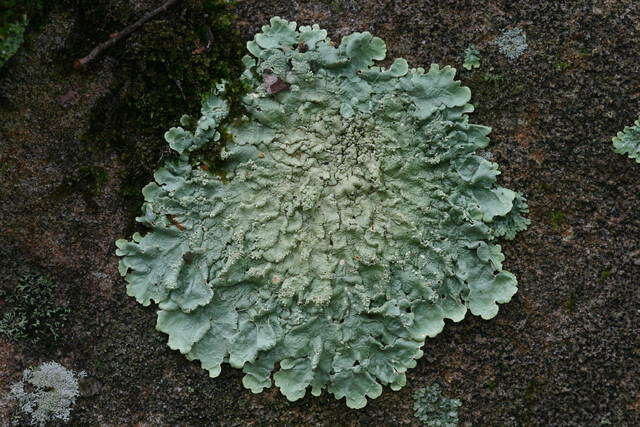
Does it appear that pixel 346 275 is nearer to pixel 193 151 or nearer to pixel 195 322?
pixel 195 322

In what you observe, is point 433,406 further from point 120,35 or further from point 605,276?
point 120,35

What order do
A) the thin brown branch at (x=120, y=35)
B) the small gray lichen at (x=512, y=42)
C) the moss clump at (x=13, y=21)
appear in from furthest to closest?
the small gray lichen at (x=512, y=42) → the thin brown branch at (x=120, y=35) → the moss clump at (x=13, y=21)

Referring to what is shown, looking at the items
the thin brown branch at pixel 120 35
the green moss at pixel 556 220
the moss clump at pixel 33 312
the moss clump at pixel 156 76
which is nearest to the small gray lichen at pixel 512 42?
the green moss at pixel 556 220

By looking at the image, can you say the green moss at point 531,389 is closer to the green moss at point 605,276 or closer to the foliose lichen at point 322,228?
the foliose lichen at point 322,228

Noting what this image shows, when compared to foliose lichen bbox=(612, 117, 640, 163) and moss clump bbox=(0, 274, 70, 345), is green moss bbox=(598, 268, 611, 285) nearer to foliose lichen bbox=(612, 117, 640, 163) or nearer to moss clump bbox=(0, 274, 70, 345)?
foliose lichen bbox=(612, 117, 640, 163)

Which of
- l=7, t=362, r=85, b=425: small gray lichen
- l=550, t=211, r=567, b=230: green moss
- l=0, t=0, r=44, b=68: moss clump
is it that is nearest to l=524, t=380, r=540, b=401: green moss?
l=550, t=211, r=567, b=230: green moss

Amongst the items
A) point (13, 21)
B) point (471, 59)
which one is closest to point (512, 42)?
point (471, 59)
